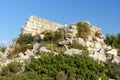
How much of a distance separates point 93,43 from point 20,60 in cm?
641

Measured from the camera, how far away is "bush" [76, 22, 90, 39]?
24438 mm

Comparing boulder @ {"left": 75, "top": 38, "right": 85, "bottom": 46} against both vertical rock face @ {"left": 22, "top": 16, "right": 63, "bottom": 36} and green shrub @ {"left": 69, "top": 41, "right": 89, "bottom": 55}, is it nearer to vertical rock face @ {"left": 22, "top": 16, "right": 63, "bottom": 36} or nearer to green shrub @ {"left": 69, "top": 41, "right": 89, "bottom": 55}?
green shrub @ {"left": 69, "top": 41, "right": 89, "bottom": 55}

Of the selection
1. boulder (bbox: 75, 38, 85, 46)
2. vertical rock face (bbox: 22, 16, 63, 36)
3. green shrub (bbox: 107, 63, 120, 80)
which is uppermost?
vertical rock face (bbox: 22, 16, 63, 36)

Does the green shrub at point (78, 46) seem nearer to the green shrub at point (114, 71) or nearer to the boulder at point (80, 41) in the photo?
the boulder at point (80, 41)

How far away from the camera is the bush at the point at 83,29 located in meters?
24.4

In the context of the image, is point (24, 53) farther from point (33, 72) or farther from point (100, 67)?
point (100, 67)

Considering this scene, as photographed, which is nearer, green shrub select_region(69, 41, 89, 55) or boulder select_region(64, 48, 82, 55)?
boulder select_region(64, 48, 82, 55)

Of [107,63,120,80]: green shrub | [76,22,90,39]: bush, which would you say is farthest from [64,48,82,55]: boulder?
[76,22,90,39]: bush

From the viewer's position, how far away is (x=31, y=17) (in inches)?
1104

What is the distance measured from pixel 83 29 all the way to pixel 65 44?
2776 millimetres

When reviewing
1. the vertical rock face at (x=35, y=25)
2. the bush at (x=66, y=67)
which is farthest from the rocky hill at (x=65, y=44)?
the bush at (x=66, y=67)

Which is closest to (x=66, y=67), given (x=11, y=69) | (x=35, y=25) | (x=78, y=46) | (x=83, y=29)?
(x=11, y=69)

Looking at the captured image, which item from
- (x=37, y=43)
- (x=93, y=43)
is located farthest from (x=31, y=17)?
(x=93, y=43)

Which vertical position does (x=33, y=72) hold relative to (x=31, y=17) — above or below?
below
